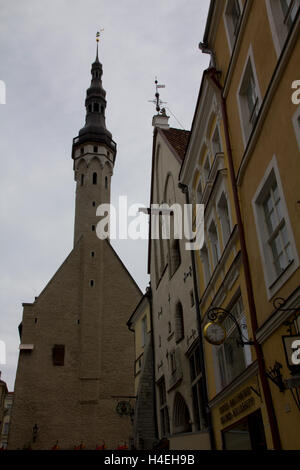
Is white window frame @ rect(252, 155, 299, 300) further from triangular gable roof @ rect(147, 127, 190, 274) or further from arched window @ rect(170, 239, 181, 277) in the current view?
triangular gable roof @ rect(147, 127, 190, 274)

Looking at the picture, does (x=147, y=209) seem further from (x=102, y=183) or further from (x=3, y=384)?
(x=3, y=384)

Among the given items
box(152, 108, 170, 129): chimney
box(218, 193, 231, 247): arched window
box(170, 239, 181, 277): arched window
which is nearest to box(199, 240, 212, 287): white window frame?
box(218, 193, 231, 247): arched window

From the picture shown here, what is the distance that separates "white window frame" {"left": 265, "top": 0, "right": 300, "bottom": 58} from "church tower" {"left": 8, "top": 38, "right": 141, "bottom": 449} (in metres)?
28.2

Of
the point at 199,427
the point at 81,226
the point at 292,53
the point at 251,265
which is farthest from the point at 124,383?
the point at 292,53

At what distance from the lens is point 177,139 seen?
816 inches

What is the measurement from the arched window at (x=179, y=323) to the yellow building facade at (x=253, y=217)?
327 centimetres

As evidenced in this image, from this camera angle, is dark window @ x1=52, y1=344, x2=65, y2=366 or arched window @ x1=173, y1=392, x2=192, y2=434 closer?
arched window @ x1=173, y1=392, x2=192, y2=434

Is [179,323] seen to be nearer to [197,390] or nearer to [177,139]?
[197,390]

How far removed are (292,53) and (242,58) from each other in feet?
9.44

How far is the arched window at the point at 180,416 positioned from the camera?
15656mm

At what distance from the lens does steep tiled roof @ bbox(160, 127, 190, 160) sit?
19.5 meters

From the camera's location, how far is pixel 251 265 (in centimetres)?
889

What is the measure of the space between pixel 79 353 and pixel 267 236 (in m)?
28.1

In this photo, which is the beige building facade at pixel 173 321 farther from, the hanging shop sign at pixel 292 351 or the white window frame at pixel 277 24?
the white window frame at pixel 277 24
